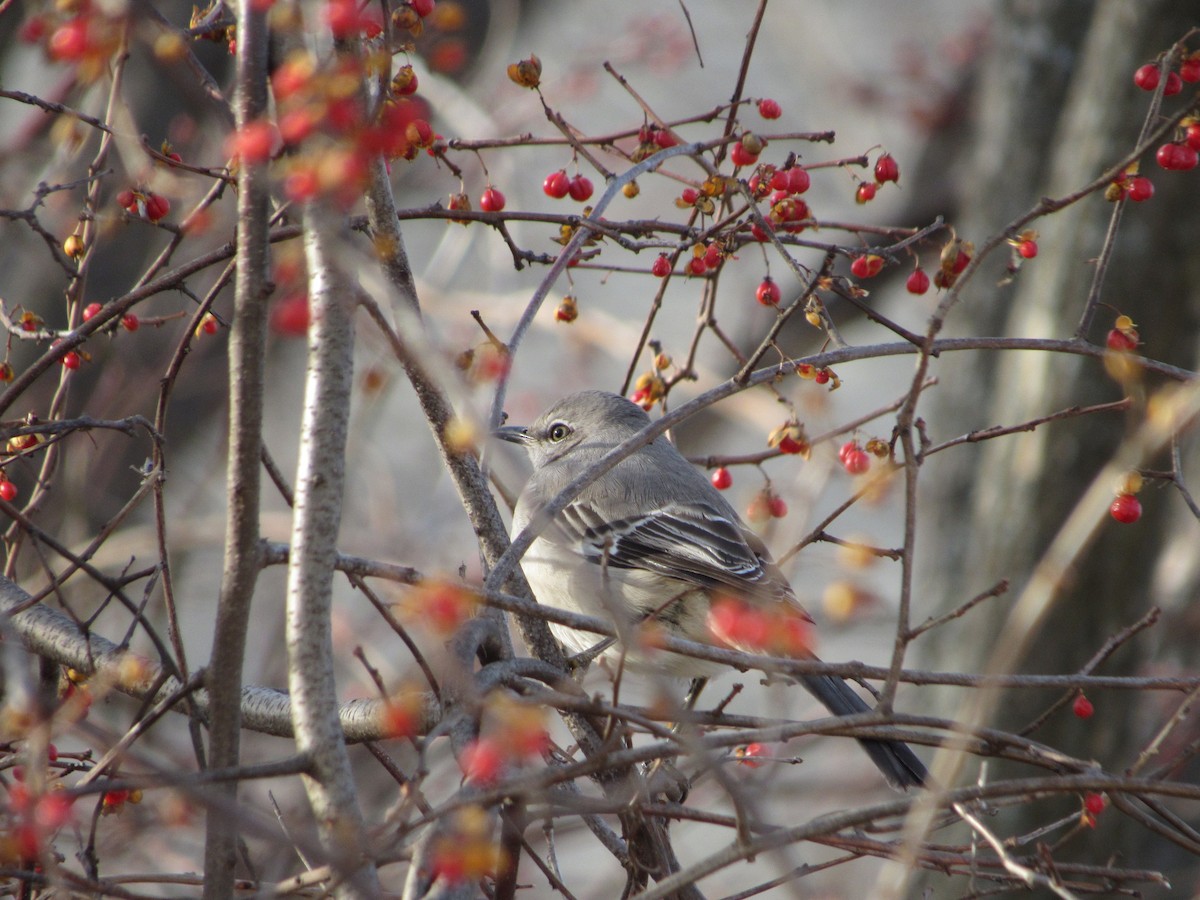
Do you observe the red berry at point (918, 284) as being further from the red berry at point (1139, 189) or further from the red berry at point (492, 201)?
the red berry at point (492, 201)

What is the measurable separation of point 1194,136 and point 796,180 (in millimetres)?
1145

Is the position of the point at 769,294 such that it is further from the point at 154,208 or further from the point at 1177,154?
the point at 154,208

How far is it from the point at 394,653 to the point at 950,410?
573cm

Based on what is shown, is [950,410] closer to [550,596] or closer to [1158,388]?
[1158,388]

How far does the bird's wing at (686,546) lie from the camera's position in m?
4.91

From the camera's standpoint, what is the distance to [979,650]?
21.7 ft

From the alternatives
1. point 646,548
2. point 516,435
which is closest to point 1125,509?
point 646,548

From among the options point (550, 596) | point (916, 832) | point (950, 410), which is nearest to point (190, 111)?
point (550, 596)

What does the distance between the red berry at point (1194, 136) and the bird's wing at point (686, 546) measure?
7.12 feet

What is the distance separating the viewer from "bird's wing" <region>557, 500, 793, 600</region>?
491 centimetres

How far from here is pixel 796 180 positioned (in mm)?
3512

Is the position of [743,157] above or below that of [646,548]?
above

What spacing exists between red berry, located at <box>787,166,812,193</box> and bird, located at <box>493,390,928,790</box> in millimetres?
1324

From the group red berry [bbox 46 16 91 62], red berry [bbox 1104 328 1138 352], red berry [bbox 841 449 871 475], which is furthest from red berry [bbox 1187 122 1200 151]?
red berry [bbox 46 16 91 62]
